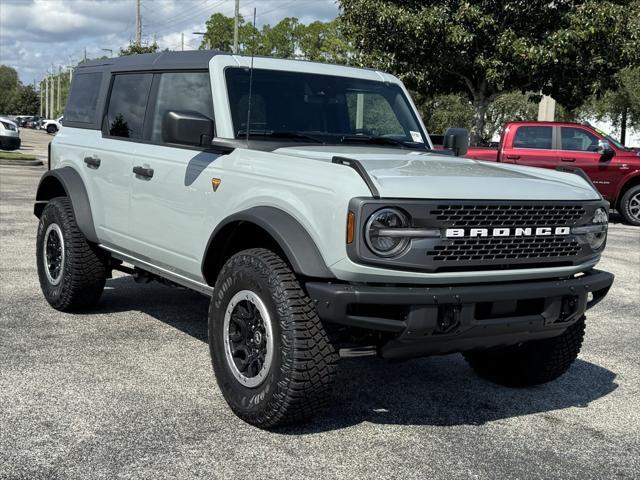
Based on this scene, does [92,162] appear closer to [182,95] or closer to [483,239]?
[182,95]

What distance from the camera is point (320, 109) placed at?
507cm

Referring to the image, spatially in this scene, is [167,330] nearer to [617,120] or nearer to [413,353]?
[413,353]

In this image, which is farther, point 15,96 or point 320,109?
point 15,96

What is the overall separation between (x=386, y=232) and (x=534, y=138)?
12.5m

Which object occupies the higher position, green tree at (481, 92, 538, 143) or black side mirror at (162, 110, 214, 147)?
green tree at (481, 92, 538, 143)

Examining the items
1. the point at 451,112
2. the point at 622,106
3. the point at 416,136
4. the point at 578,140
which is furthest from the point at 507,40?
the point at 451,112

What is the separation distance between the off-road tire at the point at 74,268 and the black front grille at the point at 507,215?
325 cm

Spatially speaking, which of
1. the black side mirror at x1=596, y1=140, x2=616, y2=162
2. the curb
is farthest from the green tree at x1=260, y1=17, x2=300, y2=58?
the black side mirror at x1=596, y1=140, x2=616, y2=162

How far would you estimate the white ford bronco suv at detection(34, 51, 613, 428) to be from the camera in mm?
3629

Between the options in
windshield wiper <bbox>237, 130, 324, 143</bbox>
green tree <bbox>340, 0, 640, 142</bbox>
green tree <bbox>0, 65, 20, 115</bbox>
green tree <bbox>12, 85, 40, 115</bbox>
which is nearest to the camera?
windshield wiper <bbox>237, 130, 324, 143</bbox>

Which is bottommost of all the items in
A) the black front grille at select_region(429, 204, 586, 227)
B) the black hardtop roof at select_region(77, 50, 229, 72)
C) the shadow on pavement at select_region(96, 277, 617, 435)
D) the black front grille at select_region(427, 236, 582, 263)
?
the shadow on pavement at select_region(96, 277, 617, 435)

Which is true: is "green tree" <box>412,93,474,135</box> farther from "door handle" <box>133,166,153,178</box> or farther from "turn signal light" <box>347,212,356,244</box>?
"turn signal light" <box>347,212,356,244</box>

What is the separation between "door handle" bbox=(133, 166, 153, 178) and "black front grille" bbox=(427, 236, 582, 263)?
218 cm

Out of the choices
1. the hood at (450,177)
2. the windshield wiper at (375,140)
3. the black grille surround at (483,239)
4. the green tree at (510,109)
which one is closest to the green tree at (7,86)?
the green tree at (510,109)
